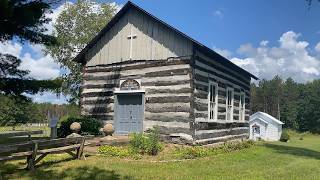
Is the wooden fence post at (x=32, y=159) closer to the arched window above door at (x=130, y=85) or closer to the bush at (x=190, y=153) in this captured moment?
the bush at (x=190, y=153)

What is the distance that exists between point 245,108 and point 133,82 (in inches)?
391

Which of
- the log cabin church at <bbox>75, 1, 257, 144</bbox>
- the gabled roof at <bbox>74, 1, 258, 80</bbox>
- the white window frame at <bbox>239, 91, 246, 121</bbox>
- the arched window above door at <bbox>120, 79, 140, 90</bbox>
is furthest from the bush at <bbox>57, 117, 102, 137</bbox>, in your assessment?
the white window frame at <bbox>239, 91, 246, 121</bbox>

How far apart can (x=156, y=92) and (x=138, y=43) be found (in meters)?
2.76

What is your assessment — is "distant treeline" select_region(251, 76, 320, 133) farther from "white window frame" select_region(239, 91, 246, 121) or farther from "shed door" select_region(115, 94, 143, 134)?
"shed door" select_region(115, 94, 143, 134)

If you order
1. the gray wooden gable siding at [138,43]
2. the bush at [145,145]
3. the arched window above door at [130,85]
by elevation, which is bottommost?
the bush at [145,145]

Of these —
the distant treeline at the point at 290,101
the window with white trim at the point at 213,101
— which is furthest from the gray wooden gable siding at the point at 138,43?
the distant treeline at the point at 290,101

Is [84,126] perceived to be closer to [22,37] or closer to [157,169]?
[22,37]

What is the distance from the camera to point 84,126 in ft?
66.3

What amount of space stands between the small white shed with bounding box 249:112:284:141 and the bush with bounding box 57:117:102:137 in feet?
124

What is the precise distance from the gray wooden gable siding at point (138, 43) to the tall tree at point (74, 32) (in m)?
17.0

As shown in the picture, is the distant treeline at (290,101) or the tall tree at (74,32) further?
the distant treeline at (290,101)

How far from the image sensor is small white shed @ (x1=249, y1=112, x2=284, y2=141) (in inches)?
2168

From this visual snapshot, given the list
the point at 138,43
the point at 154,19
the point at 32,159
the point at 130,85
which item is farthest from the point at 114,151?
the point at 154,19

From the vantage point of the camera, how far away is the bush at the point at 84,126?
20.2m
